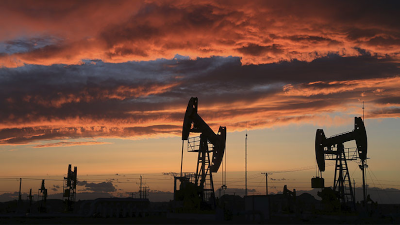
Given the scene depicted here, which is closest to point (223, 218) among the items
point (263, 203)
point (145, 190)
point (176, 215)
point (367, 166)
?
point (263, 203)

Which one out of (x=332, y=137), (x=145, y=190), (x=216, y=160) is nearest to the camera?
(x=216, y=160)

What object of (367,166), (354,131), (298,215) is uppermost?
(354,131)

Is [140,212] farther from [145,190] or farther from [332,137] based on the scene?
[145,190]

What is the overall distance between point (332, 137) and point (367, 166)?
1067cm

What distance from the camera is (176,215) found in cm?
4194

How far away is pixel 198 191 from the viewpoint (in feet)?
142

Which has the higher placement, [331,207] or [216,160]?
[216,160]

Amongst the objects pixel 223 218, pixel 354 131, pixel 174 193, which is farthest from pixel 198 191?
pixel 354 131

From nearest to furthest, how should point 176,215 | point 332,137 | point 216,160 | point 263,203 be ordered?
point 263,203 < point 176,215 < point 216,160 < point 332,137

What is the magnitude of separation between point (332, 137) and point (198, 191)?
18.2 meters

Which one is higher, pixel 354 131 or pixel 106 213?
pixel 354 131

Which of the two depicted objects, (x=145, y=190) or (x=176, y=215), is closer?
(x=176, y=215)

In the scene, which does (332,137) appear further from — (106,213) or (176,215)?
(106,213)

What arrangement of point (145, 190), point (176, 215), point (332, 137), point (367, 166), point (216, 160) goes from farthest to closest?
point (145, 190), point (367, 166), point (332, 137), point (216, 160), point (176, 215)
